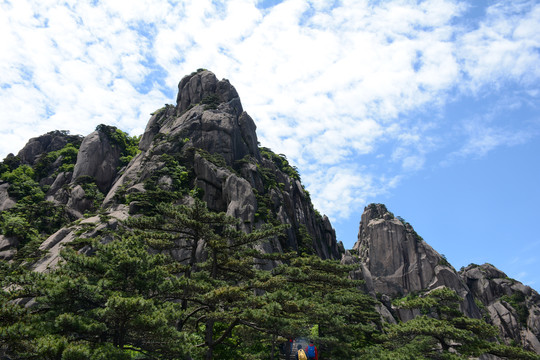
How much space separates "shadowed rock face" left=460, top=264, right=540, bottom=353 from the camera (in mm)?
61031

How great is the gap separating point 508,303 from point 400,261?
20.7m

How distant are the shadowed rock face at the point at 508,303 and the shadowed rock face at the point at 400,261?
24.6ft

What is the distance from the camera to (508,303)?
2589 inches

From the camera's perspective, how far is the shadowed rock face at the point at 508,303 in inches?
2403

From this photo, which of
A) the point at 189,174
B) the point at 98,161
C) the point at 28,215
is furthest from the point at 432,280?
the point at 28,215

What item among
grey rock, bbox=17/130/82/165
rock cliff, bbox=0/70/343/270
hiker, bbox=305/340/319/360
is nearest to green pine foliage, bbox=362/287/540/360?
hiker, bbox=305/340/319/360

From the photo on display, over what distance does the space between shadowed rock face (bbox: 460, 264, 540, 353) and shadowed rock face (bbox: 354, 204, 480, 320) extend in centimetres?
750

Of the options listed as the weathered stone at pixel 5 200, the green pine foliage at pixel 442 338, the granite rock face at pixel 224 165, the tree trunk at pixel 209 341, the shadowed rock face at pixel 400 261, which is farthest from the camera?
the shadowed rock face at pixel 400 261

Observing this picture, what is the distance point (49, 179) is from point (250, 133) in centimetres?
3460

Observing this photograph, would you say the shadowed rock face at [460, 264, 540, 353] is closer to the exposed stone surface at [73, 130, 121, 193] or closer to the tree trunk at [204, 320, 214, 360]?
the tree trunk at [204, 320, 214, 360]

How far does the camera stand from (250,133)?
60.8 metres

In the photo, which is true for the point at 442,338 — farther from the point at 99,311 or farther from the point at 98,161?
the point at 98,161

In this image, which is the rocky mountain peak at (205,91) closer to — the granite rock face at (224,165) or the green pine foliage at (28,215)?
the granite rock face at (224,165)

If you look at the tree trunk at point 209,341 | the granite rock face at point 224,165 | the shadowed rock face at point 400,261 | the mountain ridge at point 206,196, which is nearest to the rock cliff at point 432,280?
the shadowed rock face at point 400,261
